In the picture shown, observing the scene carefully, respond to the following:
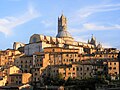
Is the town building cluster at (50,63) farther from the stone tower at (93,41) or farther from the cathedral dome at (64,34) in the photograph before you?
the stone tower at (93,41)

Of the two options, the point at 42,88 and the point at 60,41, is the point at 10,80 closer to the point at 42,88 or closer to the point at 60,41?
the point at 42,88

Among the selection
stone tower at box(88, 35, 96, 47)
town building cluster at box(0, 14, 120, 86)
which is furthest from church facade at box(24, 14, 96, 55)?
stone tower at box(88, 35, 96, 47)

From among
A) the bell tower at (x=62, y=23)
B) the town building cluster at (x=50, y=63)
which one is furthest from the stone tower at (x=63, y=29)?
the town building cluster at (x=50, y=63)

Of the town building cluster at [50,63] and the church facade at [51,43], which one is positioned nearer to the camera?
the town building cluster at [50,63]

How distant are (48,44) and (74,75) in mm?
15986

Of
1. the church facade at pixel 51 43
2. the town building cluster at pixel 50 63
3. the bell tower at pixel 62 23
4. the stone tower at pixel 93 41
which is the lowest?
the town building cluster at pixel 50 63

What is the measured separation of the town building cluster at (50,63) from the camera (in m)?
60.6

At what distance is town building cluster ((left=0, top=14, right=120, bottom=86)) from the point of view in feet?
199

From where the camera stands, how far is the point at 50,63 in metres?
66.2

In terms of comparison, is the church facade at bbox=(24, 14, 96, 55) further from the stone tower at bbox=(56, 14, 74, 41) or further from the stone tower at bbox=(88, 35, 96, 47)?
the stone tower at bbox=(88, 35, 96, 47)

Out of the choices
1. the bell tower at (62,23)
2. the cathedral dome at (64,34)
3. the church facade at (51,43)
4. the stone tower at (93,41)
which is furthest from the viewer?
the stone tower at (93,41)

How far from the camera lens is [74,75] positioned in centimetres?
6091

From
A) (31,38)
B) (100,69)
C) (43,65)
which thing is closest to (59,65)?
(43,65)

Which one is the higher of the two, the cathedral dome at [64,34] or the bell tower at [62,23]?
the bell tower at [62,23]
